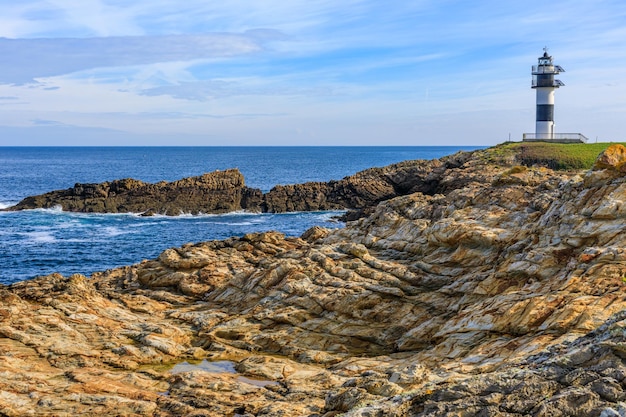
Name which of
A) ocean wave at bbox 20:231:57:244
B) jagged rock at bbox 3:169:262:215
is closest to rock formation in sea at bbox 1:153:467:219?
jagged rock at bbox 3:169:262:215

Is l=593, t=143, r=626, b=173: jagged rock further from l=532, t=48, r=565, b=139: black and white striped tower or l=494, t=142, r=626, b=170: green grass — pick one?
l=532, t=48, r=565, b=139: black and white striped tower

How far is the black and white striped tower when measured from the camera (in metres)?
80.8

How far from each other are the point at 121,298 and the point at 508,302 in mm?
18924

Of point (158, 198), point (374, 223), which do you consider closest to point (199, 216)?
point (158, 198)

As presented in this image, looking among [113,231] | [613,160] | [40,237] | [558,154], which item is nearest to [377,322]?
[613,160]

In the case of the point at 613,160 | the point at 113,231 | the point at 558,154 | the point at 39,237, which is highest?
the point at 558,154

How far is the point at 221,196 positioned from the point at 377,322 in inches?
2622

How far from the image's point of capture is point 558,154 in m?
72.3

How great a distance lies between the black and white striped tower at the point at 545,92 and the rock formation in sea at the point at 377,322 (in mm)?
51383

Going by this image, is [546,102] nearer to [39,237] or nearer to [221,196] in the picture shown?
[221,196]

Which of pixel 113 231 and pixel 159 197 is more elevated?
pixel 159 197

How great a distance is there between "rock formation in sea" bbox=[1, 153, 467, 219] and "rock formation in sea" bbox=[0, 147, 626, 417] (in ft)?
→ 165

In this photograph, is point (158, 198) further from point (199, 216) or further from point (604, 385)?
point (604, 385)

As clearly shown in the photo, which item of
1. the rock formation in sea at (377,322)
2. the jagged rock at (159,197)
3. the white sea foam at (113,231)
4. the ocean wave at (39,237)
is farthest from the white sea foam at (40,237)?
the rock formation in sea at (377,322)
